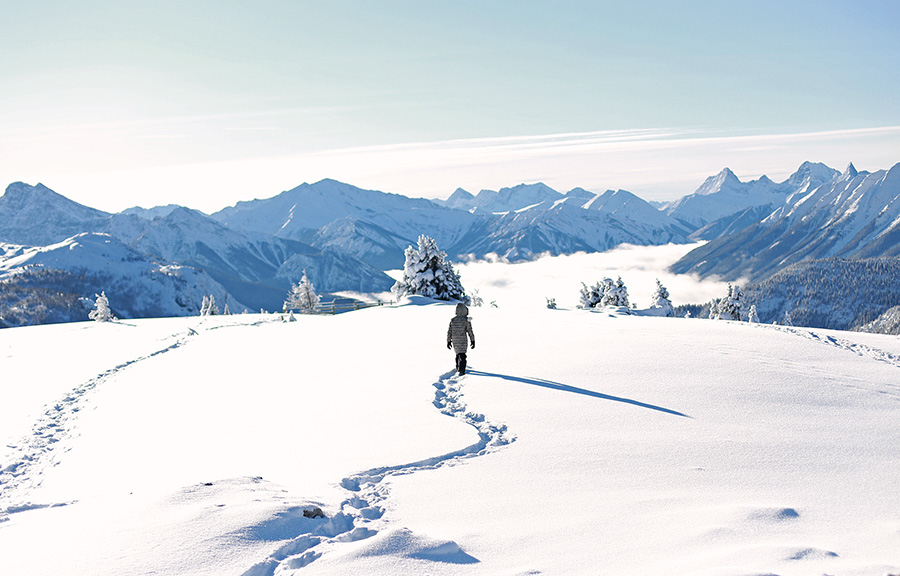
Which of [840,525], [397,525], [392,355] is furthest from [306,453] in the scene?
[392,355]

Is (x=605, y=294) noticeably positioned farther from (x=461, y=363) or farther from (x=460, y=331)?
(x=461, y=363)

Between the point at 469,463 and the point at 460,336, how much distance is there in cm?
756

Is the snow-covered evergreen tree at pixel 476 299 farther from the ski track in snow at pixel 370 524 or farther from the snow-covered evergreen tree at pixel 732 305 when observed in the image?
the ski track in snow at pixel 370 524

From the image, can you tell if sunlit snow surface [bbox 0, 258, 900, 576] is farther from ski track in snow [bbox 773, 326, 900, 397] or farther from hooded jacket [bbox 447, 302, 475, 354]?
hooded jacket [bbox 447, 302, 475, 354]

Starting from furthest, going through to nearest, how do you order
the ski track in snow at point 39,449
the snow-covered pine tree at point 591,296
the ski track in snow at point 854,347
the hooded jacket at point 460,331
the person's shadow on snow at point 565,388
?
1. the snow-covered pine tree at point 591,296
2. the ski track in snow at point 854,347
3. the hooded jacket at point 460,331
4. the person's shadow on snow at point 565,388
5. the ski track in snow at point 39,449

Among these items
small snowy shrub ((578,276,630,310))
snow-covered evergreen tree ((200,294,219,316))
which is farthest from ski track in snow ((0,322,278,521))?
small snowy shrub ((578,276,630,310))

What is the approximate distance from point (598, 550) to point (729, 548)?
131 cm

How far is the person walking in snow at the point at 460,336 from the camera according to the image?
16.1m

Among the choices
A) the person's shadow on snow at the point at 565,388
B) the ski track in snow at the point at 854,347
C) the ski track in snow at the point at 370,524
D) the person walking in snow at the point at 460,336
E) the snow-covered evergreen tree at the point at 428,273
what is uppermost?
the snow-covered evergreen tree at the point at 428,273

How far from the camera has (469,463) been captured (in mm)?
9062

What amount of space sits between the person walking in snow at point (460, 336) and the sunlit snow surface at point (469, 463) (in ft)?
2.03

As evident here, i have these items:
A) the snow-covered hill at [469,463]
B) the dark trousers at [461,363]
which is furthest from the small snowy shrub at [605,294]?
the dark trousers at [461,363]

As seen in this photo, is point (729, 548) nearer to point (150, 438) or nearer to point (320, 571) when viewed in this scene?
point (320, 571)

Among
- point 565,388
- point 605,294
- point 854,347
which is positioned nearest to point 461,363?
point 565,388
